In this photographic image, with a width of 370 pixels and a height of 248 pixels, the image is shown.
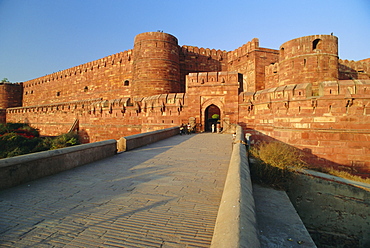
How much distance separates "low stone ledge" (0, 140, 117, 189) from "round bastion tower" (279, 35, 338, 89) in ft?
46.4

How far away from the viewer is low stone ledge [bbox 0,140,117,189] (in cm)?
296

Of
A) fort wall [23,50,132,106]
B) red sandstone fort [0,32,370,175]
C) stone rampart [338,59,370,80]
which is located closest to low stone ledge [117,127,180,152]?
red sandstone fort [0,32,370,175]

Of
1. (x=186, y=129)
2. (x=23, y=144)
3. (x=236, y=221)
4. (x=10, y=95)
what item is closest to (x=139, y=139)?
(x=186, y=129)

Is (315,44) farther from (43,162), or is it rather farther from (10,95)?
(10,95)

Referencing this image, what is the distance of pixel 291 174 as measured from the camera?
201 inches

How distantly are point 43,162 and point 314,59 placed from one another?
1587cm

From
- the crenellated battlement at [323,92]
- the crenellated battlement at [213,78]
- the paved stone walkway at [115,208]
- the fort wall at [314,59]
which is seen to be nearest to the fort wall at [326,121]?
the crenellated battlement at [323,92]

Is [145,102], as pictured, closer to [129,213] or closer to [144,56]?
[144,56]

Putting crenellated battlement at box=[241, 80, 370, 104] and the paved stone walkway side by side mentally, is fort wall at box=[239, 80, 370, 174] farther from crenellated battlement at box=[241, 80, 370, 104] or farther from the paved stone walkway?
the paved stone walkway

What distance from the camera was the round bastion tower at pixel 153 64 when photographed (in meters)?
17.6

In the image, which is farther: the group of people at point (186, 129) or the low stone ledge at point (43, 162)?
the group of people at point (186, 129)

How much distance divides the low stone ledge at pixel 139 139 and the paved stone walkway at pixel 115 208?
1.99m

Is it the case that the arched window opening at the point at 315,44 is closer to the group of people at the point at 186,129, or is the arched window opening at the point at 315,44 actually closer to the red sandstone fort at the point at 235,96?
the red sandstone fort at the point at 235,96

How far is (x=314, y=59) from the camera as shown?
45.2ft
